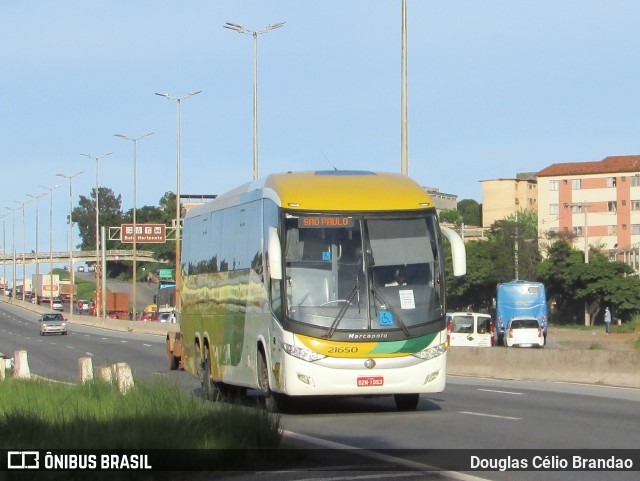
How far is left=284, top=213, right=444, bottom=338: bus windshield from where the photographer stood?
17719mm

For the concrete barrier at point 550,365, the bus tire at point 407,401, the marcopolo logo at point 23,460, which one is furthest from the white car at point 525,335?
the marcopolo logo at point 23,460

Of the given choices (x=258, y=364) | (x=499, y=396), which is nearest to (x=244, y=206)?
(x=258, y=364)

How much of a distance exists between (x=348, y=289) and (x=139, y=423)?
5450 millimetres

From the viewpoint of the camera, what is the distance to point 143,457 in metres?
11.4

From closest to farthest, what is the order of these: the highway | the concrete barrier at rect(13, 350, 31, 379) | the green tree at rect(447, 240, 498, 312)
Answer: the highway < the concrete barrier at rect(13, 350, 31, 379) < the green tree at rect(447, 240, 498, 312)

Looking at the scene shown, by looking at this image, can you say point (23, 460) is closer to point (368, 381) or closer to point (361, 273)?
point (368, 381)

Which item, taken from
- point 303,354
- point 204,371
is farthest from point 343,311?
point 204,371

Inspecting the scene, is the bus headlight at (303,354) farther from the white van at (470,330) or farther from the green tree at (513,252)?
the green tree at (513,252)

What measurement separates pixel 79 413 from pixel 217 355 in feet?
26.2

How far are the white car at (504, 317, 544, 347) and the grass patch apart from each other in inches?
1615

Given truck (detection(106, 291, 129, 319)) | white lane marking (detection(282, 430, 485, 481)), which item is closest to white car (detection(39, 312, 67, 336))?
truck (detection(106, 291, 129, 319))

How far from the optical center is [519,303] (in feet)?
206

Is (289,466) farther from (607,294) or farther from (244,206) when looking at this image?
(607,294)

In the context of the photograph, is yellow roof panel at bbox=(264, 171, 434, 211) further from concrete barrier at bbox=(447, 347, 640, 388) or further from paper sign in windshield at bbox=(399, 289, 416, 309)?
concrete barrier at bbox=(447, 347, 640, 388)
